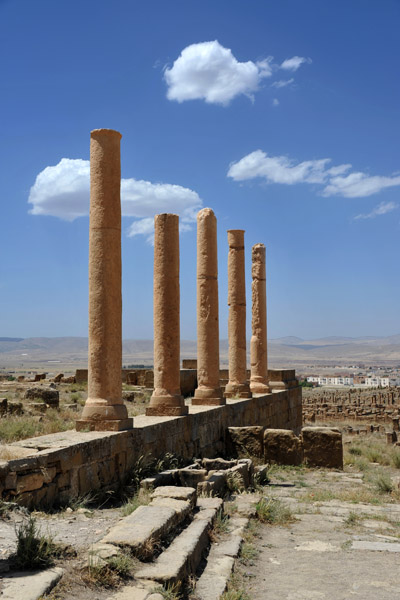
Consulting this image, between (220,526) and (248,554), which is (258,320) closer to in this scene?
(220,526)

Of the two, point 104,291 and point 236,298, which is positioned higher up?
point 236,298

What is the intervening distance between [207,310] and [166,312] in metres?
2.70

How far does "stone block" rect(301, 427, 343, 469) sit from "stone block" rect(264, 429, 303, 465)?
249mm

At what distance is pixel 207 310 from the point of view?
14.8 m

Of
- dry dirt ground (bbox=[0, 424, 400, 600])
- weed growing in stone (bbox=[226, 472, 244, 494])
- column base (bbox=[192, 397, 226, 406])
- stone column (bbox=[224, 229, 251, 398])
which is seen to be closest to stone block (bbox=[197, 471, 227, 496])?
weed growing in stone (bbox=[226, 472, 244, 494])

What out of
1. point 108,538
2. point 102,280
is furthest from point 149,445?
point 108,538

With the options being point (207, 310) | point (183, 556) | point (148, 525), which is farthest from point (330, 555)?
point (207, 310)

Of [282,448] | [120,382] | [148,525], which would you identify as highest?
[120,382]

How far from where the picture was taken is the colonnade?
9492mm

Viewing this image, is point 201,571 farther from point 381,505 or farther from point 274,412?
point 274,412

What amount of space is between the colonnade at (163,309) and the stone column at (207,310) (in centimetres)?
2

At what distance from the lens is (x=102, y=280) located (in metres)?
9.50

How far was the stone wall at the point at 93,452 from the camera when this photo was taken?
21.7ft

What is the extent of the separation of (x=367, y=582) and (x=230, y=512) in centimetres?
257
